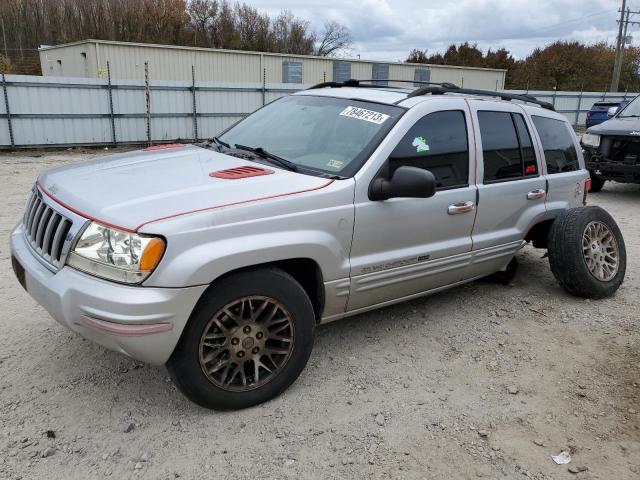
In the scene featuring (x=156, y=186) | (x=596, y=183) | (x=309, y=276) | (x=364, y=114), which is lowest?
(x=596, y=183)

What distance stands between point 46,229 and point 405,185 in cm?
199

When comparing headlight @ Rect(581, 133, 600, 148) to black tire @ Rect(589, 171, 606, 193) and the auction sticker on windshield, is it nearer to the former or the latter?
black tire @ Rect(589, 171, 606, 193)

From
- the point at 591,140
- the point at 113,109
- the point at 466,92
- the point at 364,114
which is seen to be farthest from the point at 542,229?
the point at 113,109

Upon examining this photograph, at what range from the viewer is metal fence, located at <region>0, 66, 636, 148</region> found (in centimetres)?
1423

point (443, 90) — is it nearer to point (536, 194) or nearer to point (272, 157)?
point (536, 194)

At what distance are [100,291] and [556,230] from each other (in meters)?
3.63

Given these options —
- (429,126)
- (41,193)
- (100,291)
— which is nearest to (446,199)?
(429,126)

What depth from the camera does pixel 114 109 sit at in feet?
51.1

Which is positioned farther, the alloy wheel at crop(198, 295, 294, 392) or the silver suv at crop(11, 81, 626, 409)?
the alloy wheel at crop(198, 295, 294, 392)

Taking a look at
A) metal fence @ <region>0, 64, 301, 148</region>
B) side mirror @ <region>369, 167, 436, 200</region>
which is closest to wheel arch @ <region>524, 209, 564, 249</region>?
side mirror @ <region>369, 167, 436, 200</region>

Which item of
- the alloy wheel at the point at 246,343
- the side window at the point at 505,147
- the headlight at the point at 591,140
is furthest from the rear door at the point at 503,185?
the headlight at the point at 591,140

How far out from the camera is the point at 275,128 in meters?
4.02

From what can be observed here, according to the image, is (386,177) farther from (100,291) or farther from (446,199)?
(100,291)

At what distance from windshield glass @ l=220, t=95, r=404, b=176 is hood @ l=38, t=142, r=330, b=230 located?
0.89ft
